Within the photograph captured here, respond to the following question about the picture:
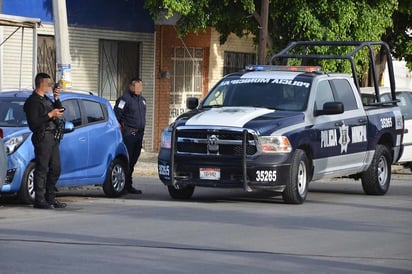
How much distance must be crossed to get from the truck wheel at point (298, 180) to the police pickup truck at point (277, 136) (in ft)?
0.05

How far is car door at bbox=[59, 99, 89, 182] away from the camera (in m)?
16.1

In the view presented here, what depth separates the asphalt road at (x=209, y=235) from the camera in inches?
405

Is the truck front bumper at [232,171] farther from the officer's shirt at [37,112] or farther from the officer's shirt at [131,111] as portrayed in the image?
the officer's shirt at [131,111]

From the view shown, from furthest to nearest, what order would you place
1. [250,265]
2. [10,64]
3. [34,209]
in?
1. [10,64]
2. [34,209]
3. [250,265]

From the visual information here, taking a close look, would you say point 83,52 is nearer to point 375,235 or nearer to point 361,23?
point 361,23

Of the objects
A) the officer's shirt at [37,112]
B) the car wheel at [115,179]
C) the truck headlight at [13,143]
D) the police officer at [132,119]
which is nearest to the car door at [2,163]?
the officer's shirt at [37,112]

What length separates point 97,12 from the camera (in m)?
27.0

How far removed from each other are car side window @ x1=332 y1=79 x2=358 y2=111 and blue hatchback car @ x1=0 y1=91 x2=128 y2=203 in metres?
3.40

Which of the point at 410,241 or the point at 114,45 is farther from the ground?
the point at 114,45

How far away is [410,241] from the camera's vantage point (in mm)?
12305

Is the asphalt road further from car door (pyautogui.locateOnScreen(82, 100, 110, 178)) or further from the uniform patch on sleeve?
the uniform patch on sleeve

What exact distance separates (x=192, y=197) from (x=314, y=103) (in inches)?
93.3

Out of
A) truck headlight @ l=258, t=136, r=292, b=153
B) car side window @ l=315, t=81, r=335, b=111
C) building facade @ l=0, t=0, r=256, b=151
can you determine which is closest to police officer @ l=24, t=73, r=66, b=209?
truck headlight @ l=258, t=136, r=292, b=153

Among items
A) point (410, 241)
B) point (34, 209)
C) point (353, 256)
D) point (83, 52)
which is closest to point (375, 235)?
point (410, 241)
